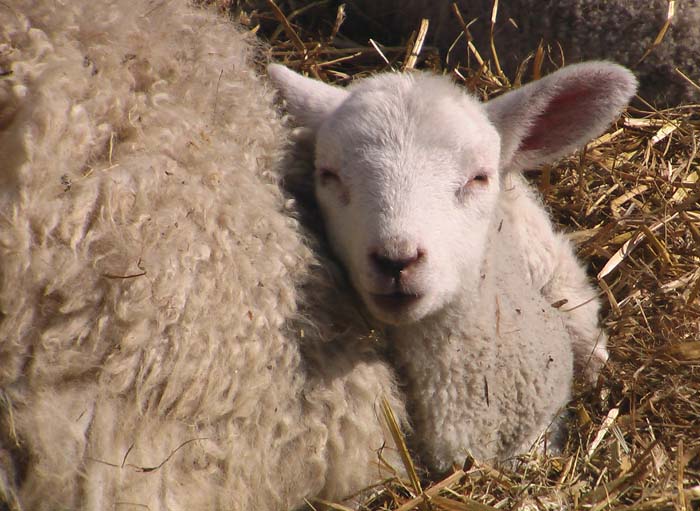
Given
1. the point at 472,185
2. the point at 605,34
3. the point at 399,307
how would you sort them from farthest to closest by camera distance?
the point at 605,34, the point at 472,185, the point at 399,307

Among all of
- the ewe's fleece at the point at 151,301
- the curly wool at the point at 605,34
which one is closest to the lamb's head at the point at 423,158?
the ewe's fleece at the point at 151,301

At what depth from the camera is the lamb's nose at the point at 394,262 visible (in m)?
2.14

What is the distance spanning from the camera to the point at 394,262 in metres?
2.15

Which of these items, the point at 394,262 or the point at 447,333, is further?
the point at 447,333

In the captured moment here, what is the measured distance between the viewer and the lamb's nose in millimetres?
2141

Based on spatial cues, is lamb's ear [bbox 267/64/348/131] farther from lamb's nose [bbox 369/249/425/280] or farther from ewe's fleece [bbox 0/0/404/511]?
lamb's nose [bbox 369/249/425/280]

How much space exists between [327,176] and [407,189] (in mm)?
305

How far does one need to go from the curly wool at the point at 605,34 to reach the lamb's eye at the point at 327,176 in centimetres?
184

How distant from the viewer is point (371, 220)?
2242 millimetres

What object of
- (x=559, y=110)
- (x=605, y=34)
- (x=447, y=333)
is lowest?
(x=447, y=333)

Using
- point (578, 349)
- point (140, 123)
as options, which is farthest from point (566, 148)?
point (140, 123)

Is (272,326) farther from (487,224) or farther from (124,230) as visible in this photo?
(487,224)

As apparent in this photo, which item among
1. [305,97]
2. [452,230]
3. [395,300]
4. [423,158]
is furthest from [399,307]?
[305,97]

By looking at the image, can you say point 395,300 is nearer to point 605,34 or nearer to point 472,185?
point 472,185
